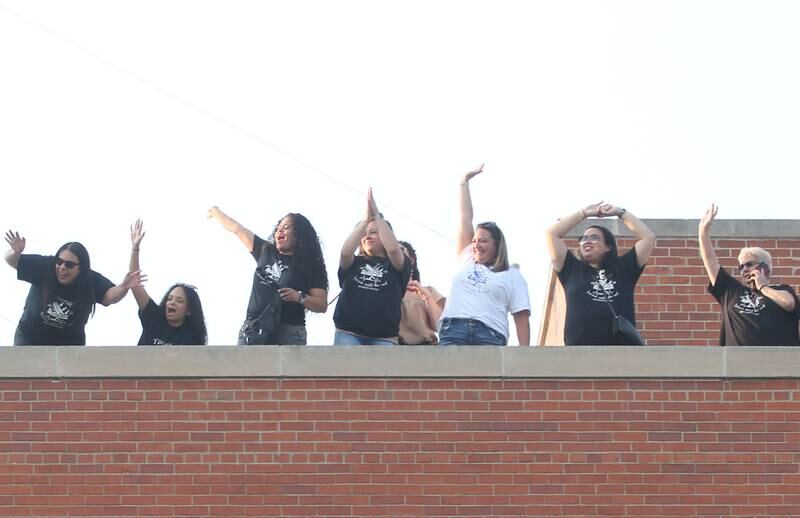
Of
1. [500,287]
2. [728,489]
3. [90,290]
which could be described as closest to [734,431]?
[728,489]

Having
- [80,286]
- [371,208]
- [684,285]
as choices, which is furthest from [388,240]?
[684,285]

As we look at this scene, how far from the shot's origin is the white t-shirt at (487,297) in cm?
1362

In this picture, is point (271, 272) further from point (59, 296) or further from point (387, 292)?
point (59, 296)

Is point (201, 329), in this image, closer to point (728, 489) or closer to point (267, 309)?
point (267, 309)

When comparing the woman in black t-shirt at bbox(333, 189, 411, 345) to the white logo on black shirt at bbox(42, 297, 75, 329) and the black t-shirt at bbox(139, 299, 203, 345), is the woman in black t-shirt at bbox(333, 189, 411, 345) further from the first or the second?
the white logo on black shirt at bbox(42, 297, 75, 329)

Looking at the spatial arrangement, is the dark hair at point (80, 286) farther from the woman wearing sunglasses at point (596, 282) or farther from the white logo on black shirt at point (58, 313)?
the woman wearing sunglasses at point (596, 282)

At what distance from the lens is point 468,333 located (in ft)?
45.0

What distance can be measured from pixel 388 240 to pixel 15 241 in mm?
2863

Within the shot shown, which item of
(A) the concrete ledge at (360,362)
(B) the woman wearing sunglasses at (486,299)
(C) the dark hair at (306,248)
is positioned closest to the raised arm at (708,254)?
(A) the concrete ledge at (360,362)

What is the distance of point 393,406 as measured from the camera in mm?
13555

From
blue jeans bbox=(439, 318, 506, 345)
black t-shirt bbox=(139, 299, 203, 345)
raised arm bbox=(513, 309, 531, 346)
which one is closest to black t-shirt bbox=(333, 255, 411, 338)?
blue jeans bbox=(439, 318, 506, 345)

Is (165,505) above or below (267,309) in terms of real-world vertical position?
below

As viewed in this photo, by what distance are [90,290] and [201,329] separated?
885 millimetres

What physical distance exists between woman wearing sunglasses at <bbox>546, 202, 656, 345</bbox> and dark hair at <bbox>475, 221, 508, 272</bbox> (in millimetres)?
342
